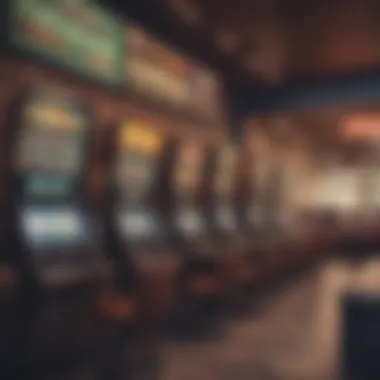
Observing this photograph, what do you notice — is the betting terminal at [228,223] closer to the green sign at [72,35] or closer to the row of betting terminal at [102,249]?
the row of betting terminal at [102,249]

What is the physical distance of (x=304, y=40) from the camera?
5980 mm

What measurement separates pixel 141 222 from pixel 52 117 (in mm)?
1421

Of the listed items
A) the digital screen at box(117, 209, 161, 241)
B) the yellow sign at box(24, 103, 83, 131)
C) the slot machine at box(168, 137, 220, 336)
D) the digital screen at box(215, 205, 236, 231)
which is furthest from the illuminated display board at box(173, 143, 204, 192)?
the yellow sign at box(24, 103, 83, 131)

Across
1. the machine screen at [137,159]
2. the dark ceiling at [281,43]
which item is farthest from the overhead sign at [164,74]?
the machine screen at [137,159]

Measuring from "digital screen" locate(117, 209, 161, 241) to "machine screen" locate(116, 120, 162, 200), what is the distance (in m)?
0.12

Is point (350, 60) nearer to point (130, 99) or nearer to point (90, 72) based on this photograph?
point (130, 99)

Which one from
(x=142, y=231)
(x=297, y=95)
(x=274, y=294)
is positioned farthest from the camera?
(x=297, y=95)

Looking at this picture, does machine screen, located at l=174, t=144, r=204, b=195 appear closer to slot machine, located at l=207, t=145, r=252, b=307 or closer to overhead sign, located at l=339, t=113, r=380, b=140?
slot machine, located at l=207, t=145, r=252, b=307

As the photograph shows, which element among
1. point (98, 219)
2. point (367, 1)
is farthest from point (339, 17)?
point (98, 219)

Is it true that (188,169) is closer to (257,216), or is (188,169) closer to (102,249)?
(102,249)

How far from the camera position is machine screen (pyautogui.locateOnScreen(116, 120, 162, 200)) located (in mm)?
3747

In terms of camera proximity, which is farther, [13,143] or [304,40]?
[304,40]

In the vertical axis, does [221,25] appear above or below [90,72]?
above

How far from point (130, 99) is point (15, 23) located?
5.05 ft
